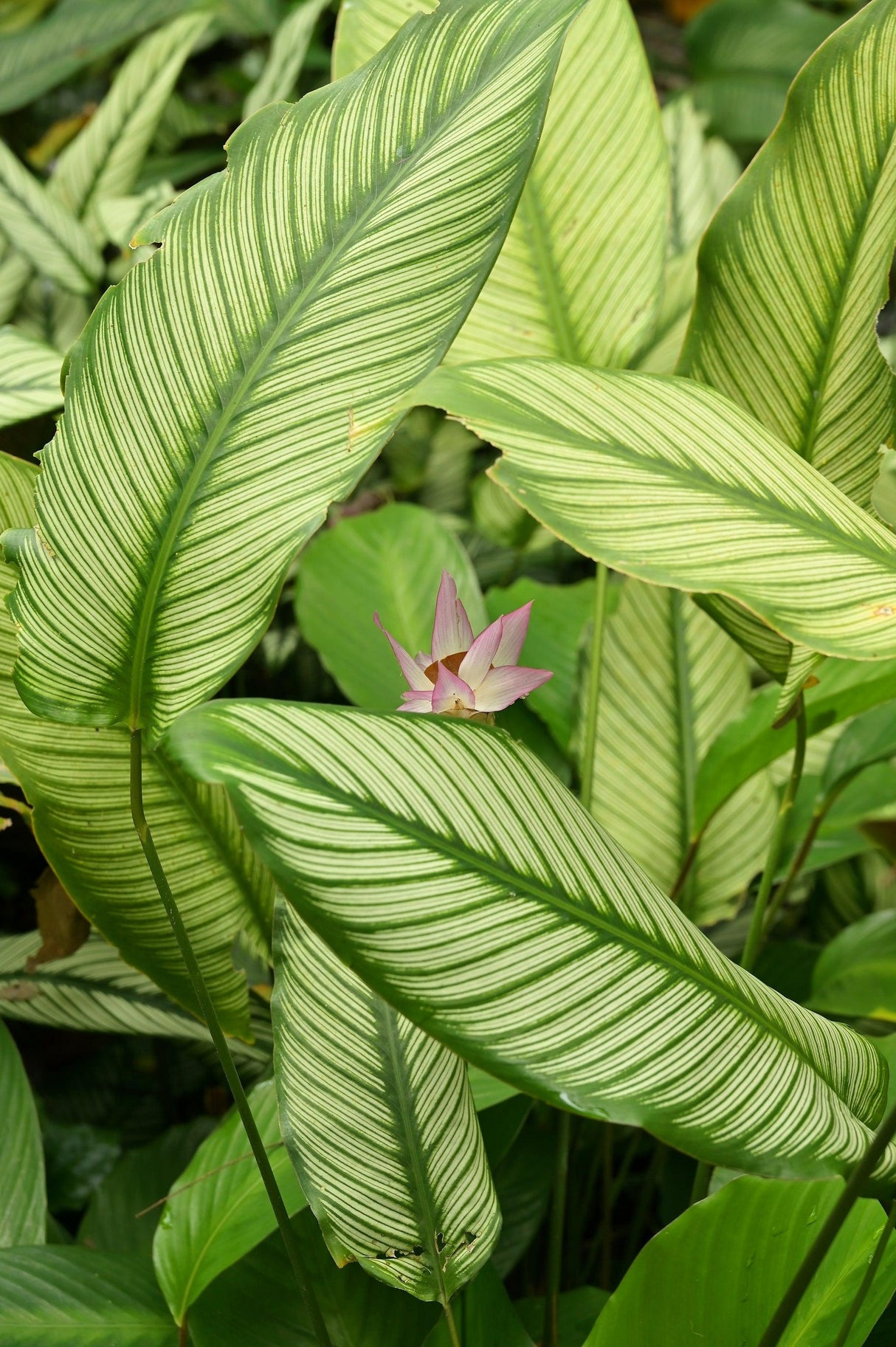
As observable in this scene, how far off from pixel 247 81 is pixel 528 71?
5.19ft

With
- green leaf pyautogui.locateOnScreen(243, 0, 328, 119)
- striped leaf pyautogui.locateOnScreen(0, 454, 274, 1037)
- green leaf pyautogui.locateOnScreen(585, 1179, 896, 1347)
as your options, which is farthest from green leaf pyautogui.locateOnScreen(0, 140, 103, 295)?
green leaf pyautogui.locateOnScreen(585, 1179, 896, 1347)

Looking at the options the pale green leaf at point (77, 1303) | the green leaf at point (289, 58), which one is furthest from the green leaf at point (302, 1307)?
the green leaf at point (289, 58)

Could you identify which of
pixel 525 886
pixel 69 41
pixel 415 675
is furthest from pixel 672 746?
pixel 69 41

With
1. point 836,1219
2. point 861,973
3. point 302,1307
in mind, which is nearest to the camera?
point 836,1219

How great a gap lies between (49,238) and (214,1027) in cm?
98

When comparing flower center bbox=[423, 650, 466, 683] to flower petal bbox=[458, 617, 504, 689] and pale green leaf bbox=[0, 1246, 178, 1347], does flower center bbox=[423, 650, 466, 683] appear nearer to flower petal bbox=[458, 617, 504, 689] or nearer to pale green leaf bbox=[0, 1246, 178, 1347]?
flower petal bbox=[458, 617, 504, 689]

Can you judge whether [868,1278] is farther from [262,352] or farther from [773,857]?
[262,352]

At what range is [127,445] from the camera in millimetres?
455

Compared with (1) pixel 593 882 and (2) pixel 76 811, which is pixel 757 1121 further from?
(2) pixel 76 811

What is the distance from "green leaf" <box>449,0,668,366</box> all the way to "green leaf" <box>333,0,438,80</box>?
11 centimetres

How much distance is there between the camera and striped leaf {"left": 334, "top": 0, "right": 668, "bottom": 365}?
692 mm

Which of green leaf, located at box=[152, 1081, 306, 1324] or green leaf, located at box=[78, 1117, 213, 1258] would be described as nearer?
green leaf, located at box=[152, 1081, 306, 1324]

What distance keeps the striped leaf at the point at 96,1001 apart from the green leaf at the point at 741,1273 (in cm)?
33

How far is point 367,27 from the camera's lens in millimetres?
689
